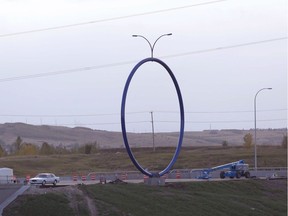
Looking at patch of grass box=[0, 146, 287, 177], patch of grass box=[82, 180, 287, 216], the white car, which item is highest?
patch of grass box=[0, 146, 287, 177]

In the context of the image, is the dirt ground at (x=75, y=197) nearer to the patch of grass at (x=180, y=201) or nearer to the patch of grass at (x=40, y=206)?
the patch of grass at (x=180, y=201)

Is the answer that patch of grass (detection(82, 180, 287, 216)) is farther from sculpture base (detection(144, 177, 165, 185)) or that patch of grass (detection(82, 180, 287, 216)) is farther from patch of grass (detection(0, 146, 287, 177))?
patch of grass (detection(0, 146, 287, 177))

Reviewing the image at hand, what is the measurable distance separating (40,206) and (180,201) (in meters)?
11.6

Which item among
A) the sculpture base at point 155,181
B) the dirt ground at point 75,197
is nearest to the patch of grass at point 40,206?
the dirt ground at point 75,197

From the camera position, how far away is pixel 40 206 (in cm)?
3884

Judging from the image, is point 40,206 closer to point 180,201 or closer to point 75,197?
point 75,197

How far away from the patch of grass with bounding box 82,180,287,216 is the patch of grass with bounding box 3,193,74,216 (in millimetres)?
2067

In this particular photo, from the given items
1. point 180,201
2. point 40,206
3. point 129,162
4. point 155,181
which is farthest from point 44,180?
point 129,162

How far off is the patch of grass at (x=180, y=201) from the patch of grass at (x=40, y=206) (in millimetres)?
2067

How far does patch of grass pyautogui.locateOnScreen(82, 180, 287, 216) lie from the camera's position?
42531mm

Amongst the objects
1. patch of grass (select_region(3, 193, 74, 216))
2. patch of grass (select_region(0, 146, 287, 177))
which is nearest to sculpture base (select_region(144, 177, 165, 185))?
patch of grass (select_region(3, 193, 74, 216))

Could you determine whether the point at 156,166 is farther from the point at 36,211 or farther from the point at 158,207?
the point at 36,211

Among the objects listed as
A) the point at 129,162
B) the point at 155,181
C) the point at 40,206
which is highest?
the point at 129,162

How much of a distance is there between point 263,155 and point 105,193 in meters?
76.2
